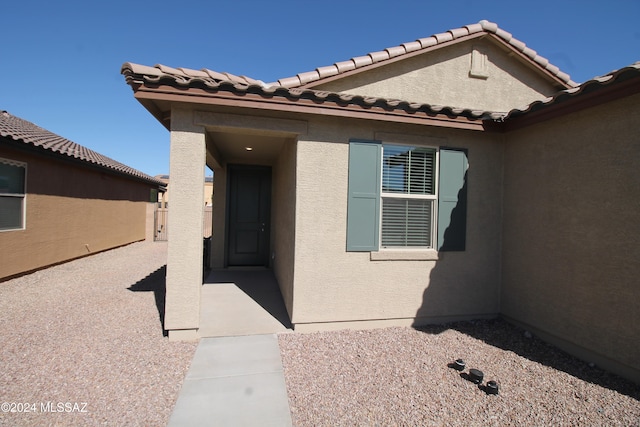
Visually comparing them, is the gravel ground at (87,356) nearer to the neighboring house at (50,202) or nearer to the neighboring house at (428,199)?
the neighboring house at (428,199)

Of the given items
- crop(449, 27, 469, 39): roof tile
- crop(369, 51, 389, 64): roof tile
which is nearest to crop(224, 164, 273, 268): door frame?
crop(369, 51, 389, 64): roof tile

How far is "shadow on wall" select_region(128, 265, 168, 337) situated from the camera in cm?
571

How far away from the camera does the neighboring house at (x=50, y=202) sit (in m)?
7.14

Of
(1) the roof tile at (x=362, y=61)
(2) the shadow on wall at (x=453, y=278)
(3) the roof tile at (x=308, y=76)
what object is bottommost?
(2) the shadow on wall at (x=453, y=278)

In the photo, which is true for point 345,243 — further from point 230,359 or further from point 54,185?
point 54,185

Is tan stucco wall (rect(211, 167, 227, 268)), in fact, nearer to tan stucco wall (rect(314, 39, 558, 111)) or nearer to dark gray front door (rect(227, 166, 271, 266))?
dark gray front door (rect(227, 166, 271, 266))

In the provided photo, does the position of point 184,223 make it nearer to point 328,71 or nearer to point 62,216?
point 328,71

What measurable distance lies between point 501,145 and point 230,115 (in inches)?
174

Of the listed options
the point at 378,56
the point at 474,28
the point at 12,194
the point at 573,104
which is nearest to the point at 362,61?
the point at 378,56

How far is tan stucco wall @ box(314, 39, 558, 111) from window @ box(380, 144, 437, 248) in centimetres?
168

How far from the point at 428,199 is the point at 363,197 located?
1159 millimetres

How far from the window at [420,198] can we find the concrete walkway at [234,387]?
90.3 inches

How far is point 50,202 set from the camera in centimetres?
848

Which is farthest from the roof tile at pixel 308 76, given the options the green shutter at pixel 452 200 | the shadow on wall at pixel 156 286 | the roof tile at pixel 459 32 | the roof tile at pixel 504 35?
the shadow on wall at pixel 156 286
